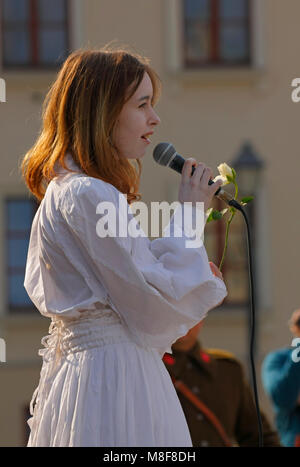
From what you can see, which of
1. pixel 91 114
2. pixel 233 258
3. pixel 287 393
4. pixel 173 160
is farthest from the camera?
pixel 233 258

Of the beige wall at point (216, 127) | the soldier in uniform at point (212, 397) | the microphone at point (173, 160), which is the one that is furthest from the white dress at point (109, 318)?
the beige wall at point (216, 127)

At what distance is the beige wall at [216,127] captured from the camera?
14.5 metres

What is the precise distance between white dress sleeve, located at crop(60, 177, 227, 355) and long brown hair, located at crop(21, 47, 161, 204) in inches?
4.3

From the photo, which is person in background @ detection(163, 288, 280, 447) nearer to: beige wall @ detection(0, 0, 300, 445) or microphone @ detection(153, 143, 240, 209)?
microphone @ detection(153, 143, 240, 209)

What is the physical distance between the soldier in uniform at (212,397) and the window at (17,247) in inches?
346

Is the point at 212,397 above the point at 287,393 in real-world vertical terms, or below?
above

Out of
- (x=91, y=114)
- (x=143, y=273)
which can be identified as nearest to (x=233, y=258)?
(x=91, y=114)

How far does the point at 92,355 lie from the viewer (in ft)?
10.5

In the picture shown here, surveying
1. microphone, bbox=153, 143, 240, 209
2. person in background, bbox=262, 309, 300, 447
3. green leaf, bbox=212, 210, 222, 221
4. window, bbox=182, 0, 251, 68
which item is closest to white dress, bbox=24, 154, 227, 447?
microphone, bbox=153, 143, 240, 209

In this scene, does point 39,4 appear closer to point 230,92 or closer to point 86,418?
point 230,92

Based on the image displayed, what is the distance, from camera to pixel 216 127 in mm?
14938

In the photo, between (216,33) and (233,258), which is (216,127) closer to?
(216,33)

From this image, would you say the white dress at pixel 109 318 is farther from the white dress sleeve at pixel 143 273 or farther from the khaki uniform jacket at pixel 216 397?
the khaki uniform jacket at pixel 216 397

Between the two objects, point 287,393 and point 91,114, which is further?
point 287,393
